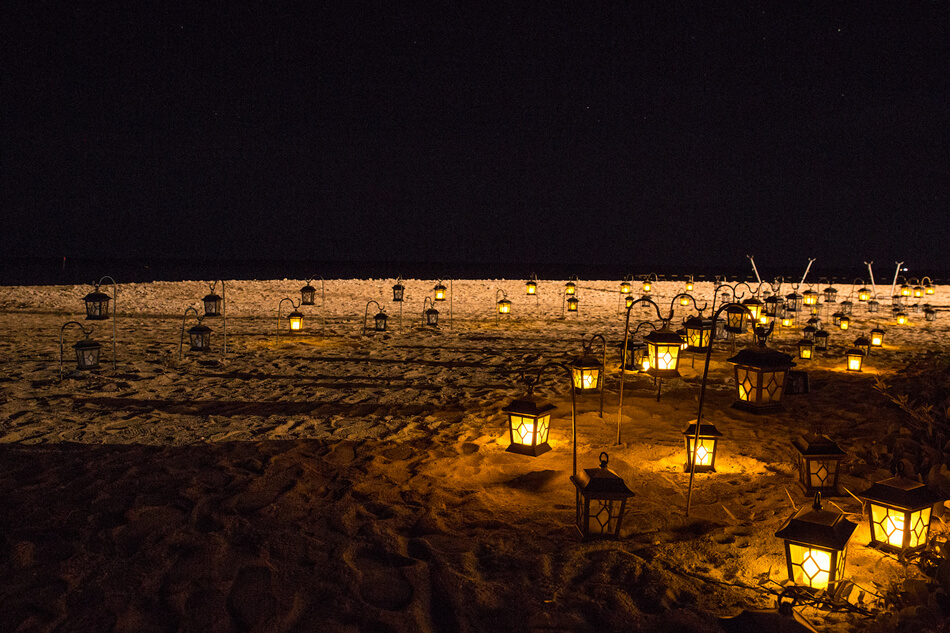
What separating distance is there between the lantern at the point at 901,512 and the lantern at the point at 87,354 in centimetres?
993

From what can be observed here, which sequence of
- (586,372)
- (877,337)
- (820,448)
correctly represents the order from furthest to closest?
1. (877,337)
2. (586,372)
3. (820,448)

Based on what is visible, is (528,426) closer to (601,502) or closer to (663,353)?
(601,502)

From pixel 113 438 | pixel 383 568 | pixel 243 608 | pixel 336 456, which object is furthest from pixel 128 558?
pixel 113 438

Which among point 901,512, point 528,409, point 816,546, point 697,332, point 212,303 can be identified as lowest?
point 816,546

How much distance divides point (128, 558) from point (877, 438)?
27.2ft

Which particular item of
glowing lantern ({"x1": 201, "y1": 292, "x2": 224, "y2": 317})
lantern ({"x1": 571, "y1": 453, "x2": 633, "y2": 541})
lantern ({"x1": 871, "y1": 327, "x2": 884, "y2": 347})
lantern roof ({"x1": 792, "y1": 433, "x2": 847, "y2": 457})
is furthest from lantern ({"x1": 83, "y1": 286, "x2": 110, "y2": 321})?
lantern ({"x1": 871, "y1": 327, "x2": 884, "y2": 347})

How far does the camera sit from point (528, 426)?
606 cm

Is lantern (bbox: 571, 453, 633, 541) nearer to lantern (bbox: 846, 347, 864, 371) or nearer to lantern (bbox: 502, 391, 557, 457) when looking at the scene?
lantern (bbox: 502, 391, 557, 457)

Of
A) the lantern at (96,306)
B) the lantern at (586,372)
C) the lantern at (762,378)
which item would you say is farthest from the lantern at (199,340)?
the lantern at (762,378)

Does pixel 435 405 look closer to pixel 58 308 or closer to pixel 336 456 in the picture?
pixel 336 456

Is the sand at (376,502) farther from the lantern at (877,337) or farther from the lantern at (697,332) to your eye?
the lantern at (877,337)

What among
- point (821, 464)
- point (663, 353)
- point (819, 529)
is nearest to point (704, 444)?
point (663, 353)

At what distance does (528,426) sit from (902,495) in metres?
3.05

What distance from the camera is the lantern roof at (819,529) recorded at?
13.0ft
